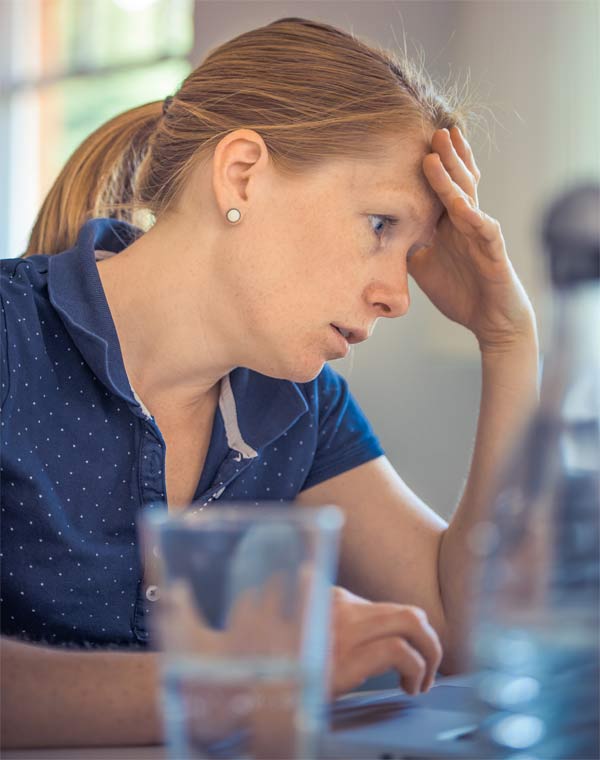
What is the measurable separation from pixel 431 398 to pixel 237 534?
2.52m

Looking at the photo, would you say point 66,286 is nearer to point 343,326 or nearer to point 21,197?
point 343,326

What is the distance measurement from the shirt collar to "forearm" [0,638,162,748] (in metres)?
0.40

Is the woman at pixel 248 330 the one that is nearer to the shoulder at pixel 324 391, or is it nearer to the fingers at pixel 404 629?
the shoulder at pixel 324 391

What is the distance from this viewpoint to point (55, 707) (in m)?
0.71

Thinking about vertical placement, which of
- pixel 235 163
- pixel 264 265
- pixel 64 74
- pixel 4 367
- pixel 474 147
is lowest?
pixel 4 367

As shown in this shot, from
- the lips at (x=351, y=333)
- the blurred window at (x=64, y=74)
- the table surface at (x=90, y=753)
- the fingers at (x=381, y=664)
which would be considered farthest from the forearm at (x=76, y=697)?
the blurred window at (x=64, y=74)

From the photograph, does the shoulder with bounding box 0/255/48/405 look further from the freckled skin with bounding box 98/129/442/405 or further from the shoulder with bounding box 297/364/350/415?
the shoulder with bounding box 297/364/350/415

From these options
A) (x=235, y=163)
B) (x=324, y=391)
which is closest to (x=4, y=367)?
(x=235, y=163)

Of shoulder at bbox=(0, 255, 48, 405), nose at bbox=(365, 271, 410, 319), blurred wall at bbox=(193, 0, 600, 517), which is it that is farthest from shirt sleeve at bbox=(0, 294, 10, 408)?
blurred wall at bbox=(193, 0, 600, 517)

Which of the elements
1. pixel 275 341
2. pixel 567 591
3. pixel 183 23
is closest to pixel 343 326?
pixel 275 341

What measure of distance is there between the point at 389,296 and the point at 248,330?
0.16 m

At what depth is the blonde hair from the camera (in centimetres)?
118

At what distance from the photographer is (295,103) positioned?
1.20m

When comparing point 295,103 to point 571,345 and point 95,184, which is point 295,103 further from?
point 571,345
